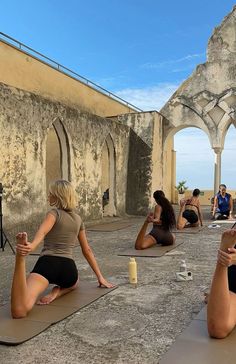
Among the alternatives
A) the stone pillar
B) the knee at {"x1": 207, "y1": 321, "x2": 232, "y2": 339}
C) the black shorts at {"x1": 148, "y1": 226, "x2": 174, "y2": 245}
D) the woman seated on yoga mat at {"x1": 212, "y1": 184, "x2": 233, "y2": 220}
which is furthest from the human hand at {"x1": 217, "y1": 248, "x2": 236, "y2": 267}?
the stone pillar

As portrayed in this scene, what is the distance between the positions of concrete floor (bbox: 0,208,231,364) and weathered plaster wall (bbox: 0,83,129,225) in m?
3.00

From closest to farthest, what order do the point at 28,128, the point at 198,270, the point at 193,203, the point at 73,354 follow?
the point at 73,354
the point at 198,270
the point at 28,128
the point at 193,203

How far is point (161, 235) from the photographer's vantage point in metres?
8.10

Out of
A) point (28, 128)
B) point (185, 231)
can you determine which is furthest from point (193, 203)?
point (28, 128)

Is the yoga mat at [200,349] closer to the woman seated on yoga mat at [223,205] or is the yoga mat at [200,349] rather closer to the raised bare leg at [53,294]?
the raised bare leg at [53,294]

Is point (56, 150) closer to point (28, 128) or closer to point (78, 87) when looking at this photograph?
point (78, 87)

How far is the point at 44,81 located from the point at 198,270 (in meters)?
13.7

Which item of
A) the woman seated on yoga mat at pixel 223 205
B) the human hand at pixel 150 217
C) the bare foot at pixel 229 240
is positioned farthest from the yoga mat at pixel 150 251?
the woman seated on yoga mat at pixel 223 205

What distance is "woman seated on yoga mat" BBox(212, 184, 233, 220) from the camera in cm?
1380

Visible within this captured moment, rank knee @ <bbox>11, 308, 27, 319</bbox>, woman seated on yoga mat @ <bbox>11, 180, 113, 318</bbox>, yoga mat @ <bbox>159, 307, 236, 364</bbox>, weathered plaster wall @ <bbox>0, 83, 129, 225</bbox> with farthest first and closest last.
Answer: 1. weathered plaster wall @ <bbox>0, 83, 129, 225</bbox>
2. woman seated on yoga mat @ <bbox>11, 180, 113, 318</bbox>
3. knee @ <bbox>11, 308, 27, 319</bbox>
4. yoga mat @ <bbox>159, 307, 236, 364</bbox>

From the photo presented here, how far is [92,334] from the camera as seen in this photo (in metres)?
3.56

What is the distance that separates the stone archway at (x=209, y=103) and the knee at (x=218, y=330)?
579 inches

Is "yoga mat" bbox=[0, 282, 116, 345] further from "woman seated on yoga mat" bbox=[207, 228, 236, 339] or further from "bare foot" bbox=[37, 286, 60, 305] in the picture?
"woman seated on yoga mat" bbox=[207, 228, 236, 339]

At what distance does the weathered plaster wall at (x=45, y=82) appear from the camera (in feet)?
52.2
